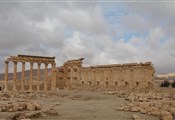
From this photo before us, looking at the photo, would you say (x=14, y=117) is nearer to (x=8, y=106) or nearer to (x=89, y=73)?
(x=8, y=106)

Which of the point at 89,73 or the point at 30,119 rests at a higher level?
the point at 89,73

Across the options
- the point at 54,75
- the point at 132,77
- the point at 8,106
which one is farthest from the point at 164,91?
the point at 8,106

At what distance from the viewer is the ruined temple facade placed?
45.0 meters

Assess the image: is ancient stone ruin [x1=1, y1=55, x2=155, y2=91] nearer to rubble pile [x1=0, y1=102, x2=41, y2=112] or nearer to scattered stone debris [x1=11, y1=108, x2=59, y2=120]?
rubble pile [x1=0, y1=102, x2=41, y2=112]

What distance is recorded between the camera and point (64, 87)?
60438 millimetres

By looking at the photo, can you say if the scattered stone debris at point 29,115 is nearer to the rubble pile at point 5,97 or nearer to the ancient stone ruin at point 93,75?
the rubble pile at point 5,97

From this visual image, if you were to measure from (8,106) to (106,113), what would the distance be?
7949 mm

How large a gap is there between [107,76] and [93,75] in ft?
12.2

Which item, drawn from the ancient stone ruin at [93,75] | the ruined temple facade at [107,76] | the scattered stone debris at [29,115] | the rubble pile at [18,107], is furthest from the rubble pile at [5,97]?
the ruined temple facade at [107,76]

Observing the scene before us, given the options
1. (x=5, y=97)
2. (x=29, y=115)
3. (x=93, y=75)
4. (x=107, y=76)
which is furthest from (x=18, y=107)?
(x=93, y=75)

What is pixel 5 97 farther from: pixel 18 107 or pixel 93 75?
pixel 93 75

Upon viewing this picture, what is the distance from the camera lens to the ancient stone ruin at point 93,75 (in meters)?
45.3

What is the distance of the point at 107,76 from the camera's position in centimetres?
5109

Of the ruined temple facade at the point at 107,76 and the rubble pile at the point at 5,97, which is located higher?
the ruined temple facade at the point at 107,76
